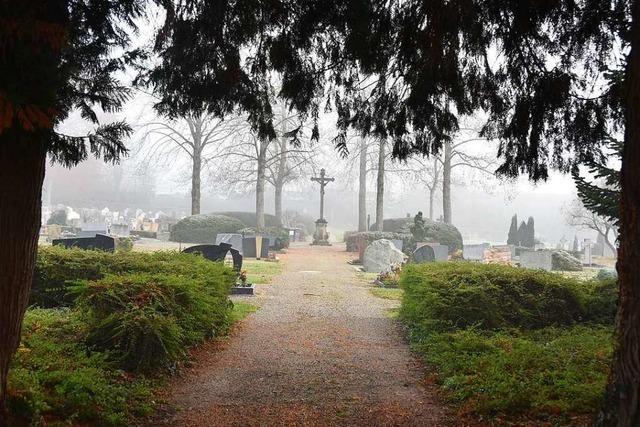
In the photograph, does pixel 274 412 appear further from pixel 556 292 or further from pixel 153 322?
pixel 556 292

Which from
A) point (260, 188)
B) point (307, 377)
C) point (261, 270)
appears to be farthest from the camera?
point (260, 188)

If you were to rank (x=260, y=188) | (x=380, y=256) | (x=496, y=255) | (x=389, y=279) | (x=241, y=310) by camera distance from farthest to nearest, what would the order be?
(x=260, y=188) < (x=496, y=255) < (x=380, y=256) < (x=389, y=279) < (x=241, y=310)

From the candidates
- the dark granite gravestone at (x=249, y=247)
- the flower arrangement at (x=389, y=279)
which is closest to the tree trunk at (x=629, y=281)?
the flower arrangement at (x=389, y=279)

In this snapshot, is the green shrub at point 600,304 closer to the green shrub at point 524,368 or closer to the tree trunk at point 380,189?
the green shrub at point 524,368

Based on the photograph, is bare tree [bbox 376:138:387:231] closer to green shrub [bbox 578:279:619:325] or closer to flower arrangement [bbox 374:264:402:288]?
flower arrangement [bbox 374:264:402:288]

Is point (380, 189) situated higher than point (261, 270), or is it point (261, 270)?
point (380, 189)

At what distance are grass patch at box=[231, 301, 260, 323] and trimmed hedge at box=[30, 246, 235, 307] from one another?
950mm

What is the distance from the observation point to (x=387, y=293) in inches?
492

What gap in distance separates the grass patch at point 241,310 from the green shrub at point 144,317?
6.42ft

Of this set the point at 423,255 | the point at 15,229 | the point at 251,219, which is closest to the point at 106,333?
the point at 15,229

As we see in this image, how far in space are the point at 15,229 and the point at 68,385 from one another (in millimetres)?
1330

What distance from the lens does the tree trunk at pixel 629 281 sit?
263cm

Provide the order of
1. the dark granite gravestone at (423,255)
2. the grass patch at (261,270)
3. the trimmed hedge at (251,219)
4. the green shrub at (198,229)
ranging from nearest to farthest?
the grass patch at (261,270) → the dark granite gravestone at (423,255) → the green shrub at (198,229) → the trimmed hedge at (251,219)

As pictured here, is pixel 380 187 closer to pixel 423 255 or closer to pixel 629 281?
pixel 423 255
